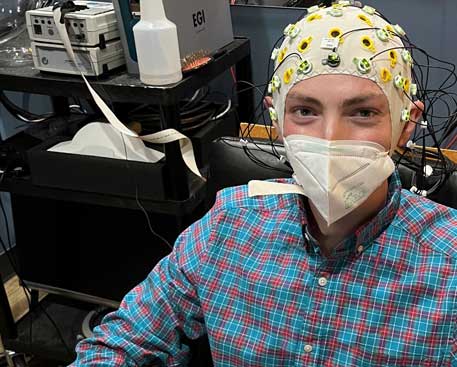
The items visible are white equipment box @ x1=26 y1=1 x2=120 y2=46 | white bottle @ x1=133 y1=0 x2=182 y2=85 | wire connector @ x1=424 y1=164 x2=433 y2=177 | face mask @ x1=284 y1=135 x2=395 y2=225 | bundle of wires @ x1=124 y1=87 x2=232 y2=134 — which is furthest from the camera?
bundle of wires @ x1=124 y1=87 x2=232 y2=134

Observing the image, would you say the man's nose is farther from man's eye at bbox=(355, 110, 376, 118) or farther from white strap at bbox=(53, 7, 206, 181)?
white strap at bbox=(53, 7, 206, 181)

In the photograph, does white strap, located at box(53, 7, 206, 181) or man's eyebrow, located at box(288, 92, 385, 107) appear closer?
man's eyebrow, located at box(288, 92, 385, 107)

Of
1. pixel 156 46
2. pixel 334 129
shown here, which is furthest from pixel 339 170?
pixel 156 46

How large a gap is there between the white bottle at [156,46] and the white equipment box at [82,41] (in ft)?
0.39

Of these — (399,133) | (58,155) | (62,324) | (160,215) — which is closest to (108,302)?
(62,324)

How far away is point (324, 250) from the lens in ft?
3.53

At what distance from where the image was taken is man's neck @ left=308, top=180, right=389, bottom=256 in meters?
1.03

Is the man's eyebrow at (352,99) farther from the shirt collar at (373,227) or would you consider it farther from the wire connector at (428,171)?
the wire connector at (428,171)

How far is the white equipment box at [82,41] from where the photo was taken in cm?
159

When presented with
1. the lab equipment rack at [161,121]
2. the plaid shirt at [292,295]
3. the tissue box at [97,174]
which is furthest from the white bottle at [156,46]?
the plaid shirt at [292,295]

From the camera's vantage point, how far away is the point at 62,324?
2.19 m

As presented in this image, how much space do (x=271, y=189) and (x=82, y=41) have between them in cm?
74

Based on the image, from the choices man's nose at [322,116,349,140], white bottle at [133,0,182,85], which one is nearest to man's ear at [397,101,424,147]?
man's nose at [322,116,349,140]

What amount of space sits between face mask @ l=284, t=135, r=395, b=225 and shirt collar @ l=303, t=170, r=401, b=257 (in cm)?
5
